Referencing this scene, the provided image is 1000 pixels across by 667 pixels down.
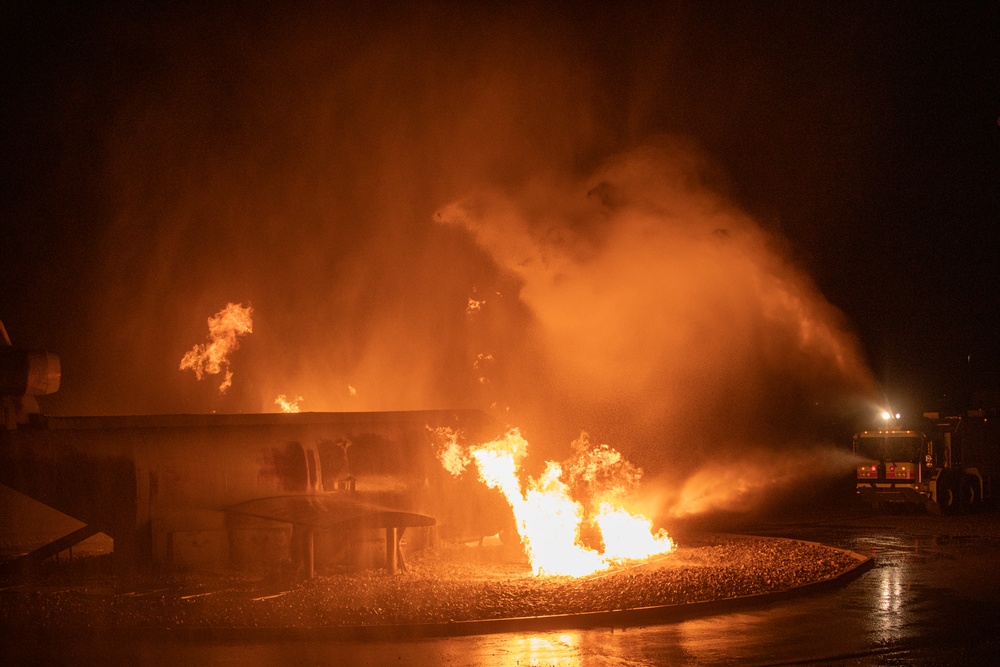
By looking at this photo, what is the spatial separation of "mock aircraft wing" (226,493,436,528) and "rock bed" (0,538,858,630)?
1008 millimetres

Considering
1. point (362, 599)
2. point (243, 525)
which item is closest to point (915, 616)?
point (362, 599)

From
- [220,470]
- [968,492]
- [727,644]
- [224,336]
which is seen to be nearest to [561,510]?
[220,470]

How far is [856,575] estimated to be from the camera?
1652 cm

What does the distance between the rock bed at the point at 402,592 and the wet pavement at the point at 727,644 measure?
736 mm

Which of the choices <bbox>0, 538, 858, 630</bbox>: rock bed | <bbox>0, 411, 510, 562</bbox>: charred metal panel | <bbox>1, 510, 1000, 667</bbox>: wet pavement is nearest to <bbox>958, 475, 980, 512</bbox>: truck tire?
<bbox>0, 538, 858, 630</bbox>: rock bed

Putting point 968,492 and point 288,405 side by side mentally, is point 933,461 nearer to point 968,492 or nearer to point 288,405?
point 968,492

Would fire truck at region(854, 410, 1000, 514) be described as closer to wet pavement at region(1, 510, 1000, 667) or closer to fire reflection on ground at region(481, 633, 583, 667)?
wet pavement at region(1, 510, 1000, 667)

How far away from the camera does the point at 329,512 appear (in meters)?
17.0

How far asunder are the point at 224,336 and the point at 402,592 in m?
21.8

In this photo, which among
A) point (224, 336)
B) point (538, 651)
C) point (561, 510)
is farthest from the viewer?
point (224, 336)

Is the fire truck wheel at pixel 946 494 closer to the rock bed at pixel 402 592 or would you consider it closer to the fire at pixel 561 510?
the rock bed at pixel 402 592

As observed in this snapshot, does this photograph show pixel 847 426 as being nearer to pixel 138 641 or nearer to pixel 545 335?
pixel 545 335

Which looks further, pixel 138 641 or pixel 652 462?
pixel 652 462

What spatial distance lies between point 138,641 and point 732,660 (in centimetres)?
714
